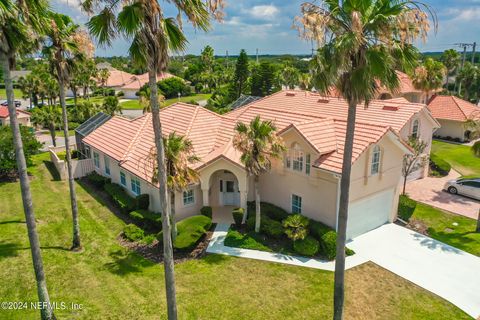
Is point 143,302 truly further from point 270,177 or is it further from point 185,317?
point 270,177

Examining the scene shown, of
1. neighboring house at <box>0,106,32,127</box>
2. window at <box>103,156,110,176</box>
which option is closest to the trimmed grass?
window at <box>103,156,110,176</box>

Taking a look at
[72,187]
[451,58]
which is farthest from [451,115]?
[72,187]

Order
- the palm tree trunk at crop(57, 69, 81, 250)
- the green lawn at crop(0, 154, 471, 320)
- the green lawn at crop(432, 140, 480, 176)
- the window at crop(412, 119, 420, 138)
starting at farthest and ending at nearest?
the green lawn at crop(432, 140, 480, 176) < the window at crop(412, 119, 420, 138) < the palm tree trunk at crop(57, 69, 81, 250) < the green lawn at crop(0, 154, 471, 320)

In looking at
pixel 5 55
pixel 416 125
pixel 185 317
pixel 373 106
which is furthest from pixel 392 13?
pixel 416 125

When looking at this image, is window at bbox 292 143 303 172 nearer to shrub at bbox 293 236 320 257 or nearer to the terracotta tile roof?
shrub at bbox 293 236 320 257

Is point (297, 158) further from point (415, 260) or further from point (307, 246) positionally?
point (415, 260)

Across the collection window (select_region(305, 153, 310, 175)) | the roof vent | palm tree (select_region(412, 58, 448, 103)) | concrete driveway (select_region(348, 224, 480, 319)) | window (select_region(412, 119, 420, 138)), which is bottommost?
concrete driveway (select_region(348, 224, 480, 319))
